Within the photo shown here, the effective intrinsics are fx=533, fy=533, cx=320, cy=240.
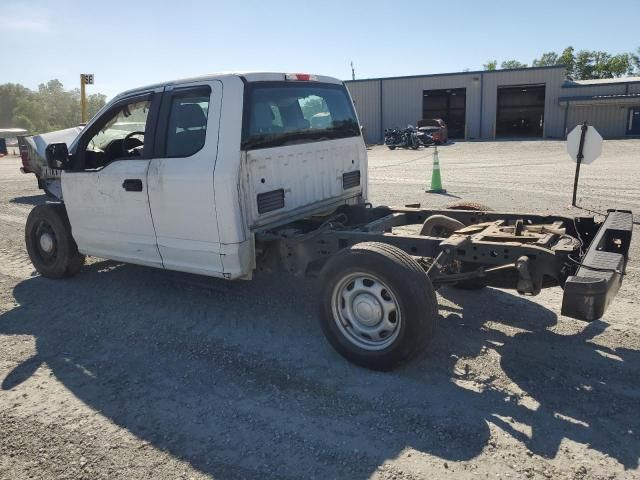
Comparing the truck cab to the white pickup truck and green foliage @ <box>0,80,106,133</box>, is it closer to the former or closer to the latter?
the white pickup truck

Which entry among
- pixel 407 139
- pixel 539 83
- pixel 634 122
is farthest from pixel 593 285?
pixel 634 122

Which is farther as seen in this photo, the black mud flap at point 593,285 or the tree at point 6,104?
the tree at point 6,104

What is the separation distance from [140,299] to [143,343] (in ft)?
3.72

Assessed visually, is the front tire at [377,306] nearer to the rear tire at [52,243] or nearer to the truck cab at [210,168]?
the truck cab at [210,168]

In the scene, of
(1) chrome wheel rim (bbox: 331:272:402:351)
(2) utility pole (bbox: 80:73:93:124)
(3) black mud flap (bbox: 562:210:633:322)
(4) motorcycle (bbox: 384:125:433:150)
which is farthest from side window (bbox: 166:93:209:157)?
(4) motorcycle (bbox: 384:125:433:150)

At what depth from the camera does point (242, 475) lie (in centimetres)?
284

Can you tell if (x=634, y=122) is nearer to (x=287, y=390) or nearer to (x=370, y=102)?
(x=370, y=102)

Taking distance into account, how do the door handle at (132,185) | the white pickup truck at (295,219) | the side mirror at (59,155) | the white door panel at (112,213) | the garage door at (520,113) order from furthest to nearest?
1. the garage door at (520,113)
2. the side mirror at (59,155)
3. the white door panel at (112,213)
4. the door handle at (132,185)
5. the white pickup truck at (295,219)

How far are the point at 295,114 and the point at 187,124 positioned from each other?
38.7 inches

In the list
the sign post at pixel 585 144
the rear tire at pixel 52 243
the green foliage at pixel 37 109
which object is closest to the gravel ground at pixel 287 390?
the rear tire at pixel 52 243

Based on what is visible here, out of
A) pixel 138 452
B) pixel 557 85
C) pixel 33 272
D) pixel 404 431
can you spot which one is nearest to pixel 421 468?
pixel 404 431

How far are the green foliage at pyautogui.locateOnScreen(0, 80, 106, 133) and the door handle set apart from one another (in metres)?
66.5

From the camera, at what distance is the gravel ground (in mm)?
2926

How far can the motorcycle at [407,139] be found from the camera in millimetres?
30484
